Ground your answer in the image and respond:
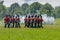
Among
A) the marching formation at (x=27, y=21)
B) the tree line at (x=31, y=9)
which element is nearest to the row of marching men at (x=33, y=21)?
the marching formation at (x=27, y=21)

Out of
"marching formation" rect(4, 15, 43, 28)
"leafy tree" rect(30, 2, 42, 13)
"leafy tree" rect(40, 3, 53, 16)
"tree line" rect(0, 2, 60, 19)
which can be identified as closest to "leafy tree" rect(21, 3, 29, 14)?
"tree line" rect(0, 2, 60, 19)

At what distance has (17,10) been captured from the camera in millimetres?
29156

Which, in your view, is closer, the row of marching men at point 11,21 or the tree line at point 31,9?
the row of marching men at point 11,21

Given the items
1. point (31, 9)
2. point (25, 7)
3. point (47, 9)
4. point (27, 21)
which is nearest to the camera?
point (27, 21)

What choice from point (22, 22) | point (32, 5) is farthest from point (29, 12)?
point (22, 22)

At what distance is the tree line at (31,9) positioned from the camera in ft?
92.0

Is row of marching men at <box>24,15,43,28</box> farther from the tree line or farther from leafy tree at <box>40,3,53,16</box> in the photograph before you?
leafy tree at <box>40,3,53,16</box>

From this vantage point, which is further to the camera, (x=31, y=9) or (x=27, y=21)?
(x=31, y=9)

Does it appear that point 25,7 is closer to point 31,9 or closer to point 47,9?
point 31,9

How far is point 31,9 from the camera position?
2883 centimetres

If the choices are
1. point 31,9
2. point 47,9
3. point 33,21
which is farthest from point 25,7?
point 33,21

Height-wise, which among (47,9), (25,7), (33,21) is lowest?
(33,21)

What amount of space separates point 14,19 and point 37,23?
6.61 ft

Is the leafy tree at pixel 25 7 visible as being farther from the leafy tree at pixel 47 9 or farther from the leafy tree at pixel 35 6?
the leafy tree at pixel 47 9
